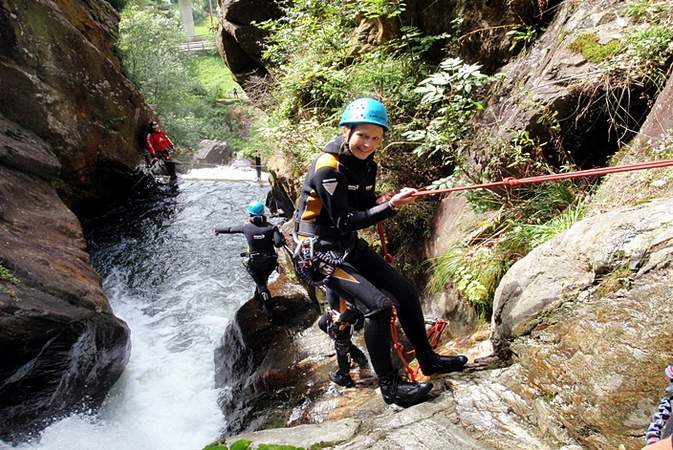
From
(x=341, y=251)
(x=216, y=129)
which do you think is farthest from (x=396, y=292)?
(x=216, y=129)

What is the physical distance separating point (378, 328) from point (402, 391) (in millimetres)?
493

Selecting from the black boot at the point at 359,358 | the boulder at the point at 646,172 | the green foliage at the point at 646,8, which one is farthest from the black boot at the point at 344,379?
the green foliage at the point at 646,8

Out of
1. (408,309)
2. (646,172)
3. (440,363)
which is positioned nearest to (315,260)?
(408,309)

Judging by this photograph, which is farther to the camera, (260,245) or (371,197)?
(260,245)

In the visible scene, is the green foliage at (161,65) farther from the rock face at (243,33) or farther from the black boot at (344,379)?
the black boot at (344,379)

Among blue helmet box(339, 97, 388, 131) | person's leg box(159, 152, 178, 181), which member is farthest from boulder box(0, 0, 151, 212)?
blue helmet box(339, 97, 388, 131)

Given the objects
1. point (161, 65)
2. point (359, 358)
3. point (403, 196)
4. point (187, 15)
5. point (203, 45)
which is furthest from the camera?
point (187, 15)

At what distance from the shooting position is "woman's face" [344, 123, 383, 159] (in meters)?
3.10

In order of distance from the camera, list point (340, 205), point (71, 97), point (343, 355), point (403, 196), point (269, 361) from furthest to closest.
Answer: point (71, 97) < point (269, 361) < point (343, 355) < point (340, 205) < point (403, 196)

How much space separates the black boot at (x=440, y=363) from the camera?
3467 mm

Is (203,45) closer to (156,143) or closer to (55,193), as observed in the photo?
(156,143)

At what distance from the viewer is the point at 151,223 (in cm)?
1340

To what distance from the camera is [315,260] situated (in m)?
3.43

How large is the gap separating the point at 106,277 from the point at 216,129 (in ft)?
70.7
